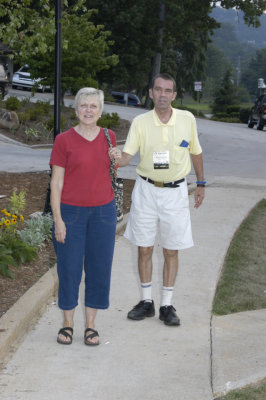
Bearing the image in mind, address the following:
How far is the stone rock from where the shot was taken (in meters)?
→ 20.6

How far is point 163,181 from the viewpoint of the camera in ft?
18.5

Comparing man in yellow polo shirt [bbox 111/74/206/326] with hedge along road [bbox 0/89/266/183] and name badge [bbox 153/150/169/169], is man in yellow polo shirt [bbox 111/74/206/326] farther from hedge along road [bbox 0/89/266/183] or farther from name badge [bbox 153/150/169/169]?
hedge along road [bbox 0/89/266/183]

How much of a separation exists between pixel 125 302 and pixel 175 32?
42794mm

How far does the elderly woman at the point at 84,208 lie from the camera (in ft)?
16.1

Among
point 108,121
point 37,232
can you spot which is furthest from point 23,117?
point 37,232

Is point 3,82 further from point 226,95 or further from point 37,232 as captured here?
point 226,95

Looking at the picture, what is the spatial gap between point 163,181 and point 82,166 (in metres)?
0.96

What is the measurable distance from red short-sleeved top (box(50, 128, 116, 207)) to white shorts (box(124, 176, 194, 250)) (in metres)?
0.75

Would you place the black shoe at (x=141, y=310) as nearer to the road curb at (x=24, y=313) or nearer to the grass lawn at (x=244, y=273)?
the grass lawn at (x=244, y=273)

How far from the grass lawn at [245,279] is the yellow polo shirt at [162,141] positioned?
1518 mm

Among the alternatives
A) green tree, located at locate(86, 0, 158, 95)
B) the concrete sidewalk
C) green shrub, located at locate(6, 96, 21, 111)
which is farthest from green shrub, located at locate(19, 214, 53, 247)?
green tree, located at locate(86, 0, 158, 95)

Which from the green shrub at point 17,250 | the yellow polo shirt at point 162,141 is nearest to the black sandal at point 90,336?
the yellow polo shirt at point 162,141

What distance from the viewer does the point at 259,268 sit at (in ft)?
27.6

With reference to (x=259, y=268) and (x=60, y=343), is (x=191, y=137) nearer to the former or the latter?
(x=60, y=343)
